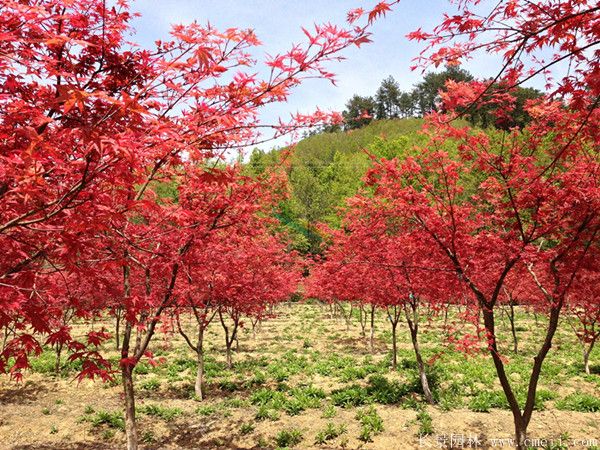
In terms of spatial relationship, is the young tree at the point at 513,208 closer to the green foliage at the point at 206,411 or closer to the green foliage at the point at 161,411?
the green foliage at the point at 206,411

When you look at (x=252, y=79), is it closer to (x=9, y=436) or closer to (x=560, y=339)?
(x=9, y=436)

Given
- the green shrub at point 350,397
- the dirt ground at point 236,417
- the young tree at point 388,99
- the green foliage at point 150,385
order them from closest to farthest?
1. the dirt ground at point 236,417
2. the green shrub at point 350,397
3. the green foliage at point 150,385
4. the young tree at point 388,99

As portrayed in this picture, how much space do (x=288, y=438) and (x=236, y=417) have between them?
69.4 inches

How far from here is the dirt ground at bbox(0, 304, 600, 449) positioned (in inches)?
311

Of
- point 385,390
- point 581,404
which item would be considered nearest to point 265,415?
point 385,390

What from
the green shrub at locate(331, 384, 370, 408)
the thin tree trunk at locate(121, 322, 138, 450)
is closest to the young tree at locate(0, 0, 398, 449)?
the thin tree trunk at locate(121, 322, 138, 450)

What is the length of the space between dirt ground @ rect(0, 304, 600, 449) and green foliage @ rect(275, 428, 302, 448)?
104 mm

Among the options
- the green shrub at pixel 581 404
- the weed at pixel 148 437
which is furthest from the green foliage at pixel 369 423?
the green shrub at pixel 581 404

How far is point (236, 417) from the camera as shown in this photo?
Result: 30.3 ft

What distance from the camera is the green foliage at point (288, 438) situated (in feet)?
26.0

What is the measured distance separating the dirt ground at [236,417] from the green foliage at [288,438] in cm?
10

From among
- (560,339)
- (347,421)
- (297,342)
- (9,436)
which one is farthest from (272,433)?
(560,339)

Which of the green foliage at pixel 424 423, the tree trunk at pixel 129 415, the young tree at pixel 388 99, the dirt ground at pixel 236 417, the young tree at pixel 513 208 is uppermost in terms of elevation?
the young tree at pixel 388 99

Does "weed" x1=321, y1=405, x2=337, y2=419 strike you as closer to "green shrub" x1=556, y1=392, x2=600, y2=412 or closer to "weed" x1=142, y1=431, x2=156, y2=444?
"weed" x1=142, y1=431, x2=156, y2=444
